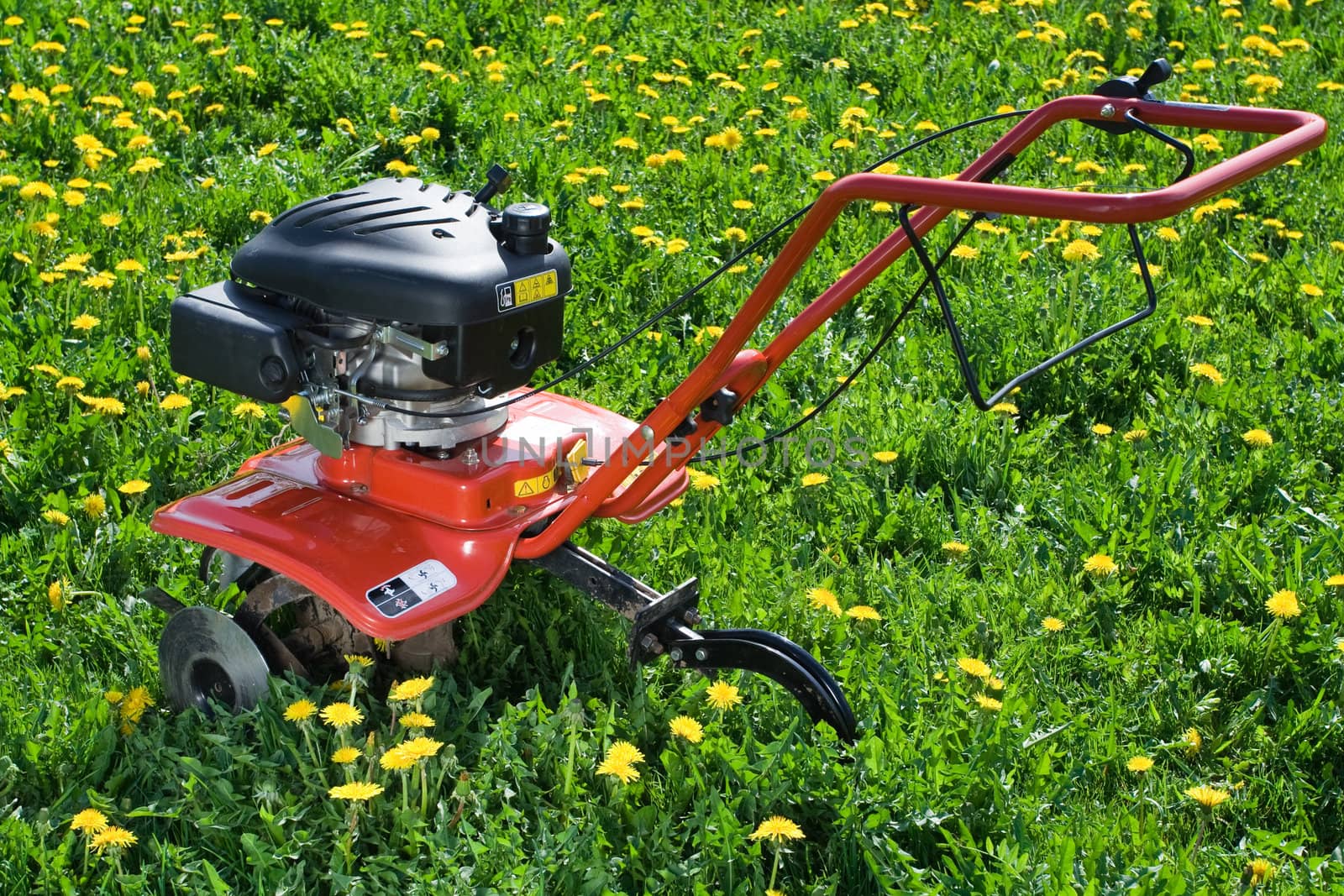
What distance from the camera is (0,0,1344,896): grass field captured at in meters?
2.61

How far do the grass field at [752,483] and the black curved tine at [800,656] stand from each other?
0.09 meters

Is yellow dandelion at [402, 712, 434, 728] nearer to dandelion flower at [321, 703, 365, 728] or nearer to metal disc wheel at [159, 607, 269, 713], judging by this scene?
dandelion flower at [321, 703, 365, 728]

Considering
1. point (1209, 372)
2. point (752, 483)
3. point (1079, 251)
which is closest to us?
point (752, 483)

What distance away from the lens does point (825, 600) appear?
3.09 meters

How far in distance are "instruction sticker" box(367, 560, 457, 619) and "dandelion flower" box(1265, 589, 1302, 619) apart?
5.53 ft

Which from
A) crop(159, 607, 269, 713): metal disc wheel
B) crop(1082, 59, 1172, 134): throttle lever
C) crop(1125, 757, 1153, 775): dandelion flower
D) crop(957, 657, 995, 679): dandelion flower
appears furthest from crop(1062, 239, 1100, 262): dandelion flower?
crop(159, 607, 269, 713): metal disc wheel

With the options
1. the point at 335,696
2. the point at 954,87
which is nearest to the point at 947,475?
the point at 335,696

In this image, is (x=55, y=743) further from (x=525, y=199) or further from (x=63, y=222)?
(x=525, y=199)

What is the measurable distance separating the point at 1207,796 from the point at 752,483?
1408mm

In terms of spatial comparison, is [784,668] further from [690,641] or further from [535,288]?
[535,288]

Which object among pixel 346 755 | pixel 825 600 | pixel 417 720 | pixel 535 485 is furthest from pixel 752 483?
pixel 346 755

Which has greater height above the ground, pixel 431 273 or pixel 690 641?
pixel 431 273

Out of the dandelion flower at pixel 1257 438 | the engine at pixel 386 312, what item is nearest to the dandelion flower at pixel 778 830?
Result: the engine at pixel 386 312

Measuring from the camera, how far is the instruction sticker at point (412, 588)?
261 centimetres
